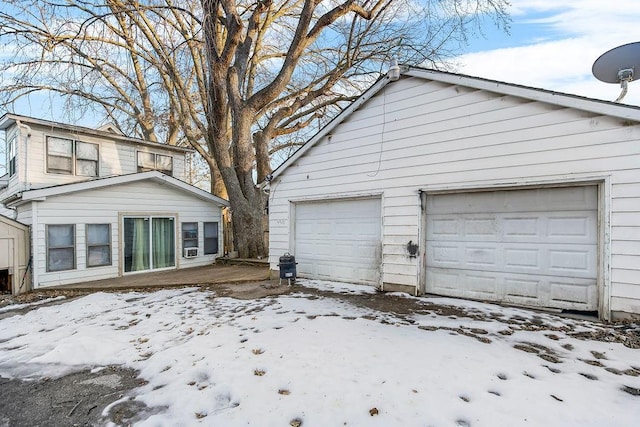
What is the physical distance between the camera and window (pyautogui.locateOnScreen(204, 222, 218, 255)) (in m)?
11.5

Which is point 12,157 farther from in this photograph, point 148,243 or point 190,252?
point 190,252

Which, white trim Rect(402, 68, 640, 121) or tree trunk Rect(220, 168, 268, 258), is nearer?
white trim Rect(402, 68, 640, 121)

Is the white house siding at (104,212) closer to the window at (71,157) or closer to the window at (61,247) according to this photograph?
the window at (61,247)

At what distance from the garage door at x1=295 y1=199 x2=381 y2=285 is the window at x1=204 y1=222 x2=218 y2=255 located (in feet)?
16.4

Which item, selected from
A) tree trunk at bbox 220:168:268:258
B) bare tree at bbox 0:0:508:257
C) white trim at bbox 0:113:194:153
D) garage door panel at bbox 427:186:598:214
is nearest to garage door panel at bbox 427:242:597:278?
garage door panel at bbox 427:186:598:214

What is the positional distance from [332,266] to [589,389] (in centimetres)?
512

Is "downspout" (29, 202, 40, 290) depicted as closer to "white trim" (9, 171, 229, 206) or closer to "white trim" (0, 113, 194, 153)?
"white trim" (9, 171, 229, 206)

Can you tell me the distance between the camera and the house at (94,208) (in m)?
7.93

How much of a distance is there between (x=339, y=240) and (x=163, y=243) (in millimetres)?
6264

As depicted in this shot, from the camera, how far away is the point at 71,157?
9.88 metres

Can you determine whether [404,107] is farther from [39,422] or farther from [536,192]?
[39,422]

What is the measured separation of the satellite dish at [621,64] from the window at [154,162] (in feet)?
40.8

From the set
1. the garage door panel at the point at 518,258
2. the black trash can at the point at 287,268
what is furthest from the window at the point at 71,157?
the garage door panel at the point at 518,258

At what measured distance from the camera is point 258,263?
10547mm
